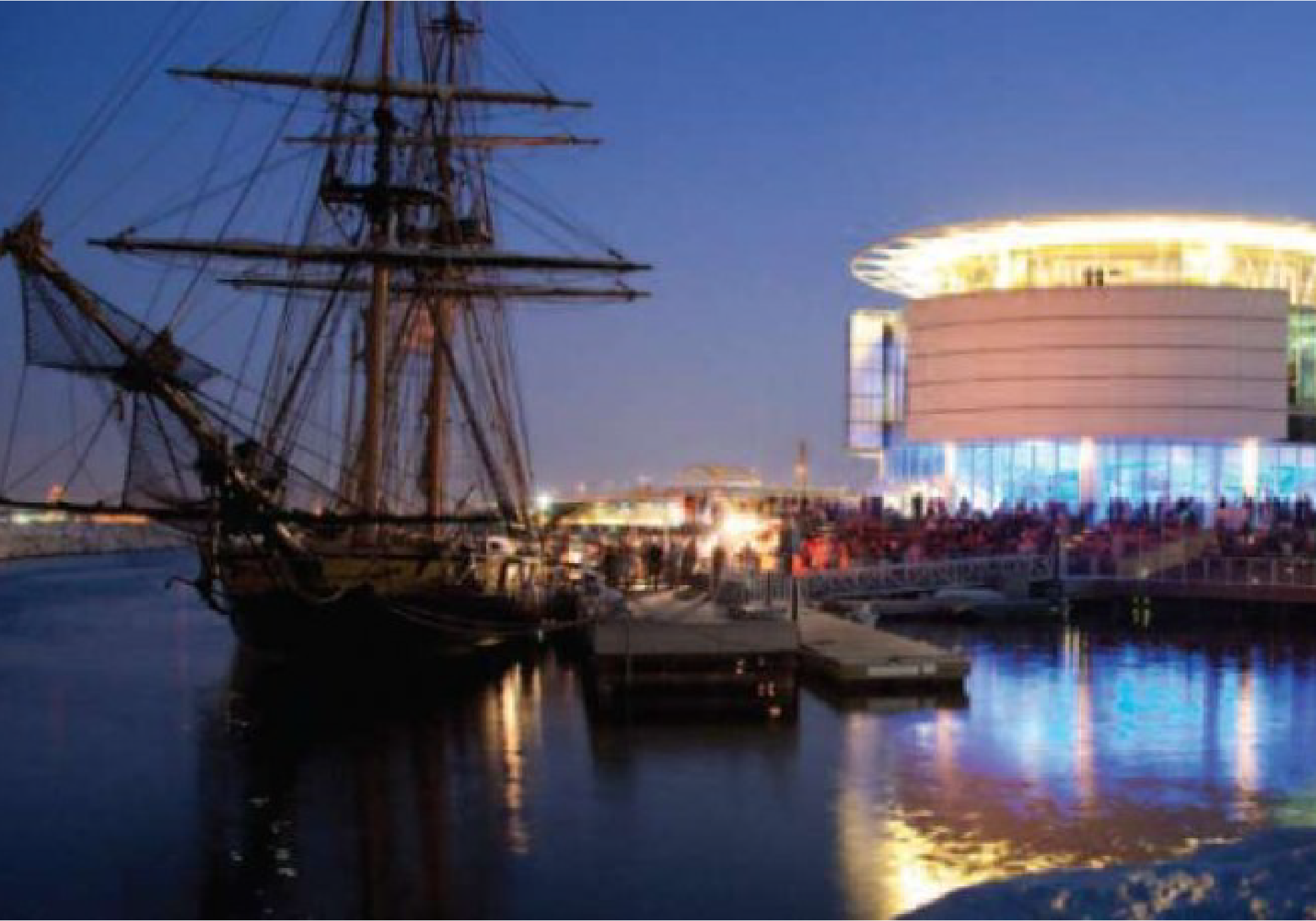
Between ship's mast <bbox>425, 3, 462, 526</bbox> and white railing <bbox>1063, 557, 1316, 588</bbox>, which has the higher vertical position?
ship's mast <bbox>425, 3, 462, 526</bbox>

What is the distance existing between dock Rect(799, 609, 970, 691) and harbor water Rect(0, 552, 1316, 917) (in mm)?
793

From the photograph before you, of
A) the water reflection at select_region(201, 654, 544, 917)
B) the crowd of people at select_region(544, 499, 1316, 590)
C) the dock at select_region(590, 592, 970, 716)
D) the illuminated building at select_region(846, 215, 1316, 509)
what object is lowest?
the water reflection at select_region(201, 654, 544, 917)

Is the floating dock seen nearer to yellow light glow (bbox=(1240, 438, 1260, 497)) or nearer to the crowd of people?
the crowd of people

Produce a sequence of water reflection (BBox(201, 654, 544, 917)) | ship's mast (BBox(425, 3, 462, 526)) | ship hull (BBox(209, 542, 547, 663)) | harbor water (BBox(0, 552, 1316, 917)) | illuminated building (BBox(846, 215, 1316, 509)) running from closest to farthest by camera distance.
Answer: water reflection (BBox(201, 654, 544, 917)) < harbor water (BBox(0, 552, 1316, 917)) < ship hull (BBox(209, 542, 547, 663)) < ship's mast (BBox(425, 3, 462, 526)) < illuminated building (BBox(846, 215, 1316, 509))

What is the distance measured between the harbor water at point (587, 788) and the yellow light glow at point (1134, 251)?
1178 inches

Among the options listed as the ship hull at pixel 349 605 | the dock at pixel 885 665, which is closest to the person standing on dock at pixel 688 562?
the ship hull at pixel 349 605

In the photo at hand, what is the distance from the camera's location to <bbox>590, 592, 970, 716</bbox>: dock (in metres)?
32.4

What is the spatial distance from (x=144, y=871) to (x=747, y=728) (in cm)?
1262

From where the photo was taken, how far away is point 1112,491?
6444 centimetres

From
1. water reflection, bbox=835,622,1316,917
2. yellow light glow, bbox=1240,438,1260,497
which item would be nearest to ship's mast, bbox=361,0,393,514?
water reflection, bbox=835,622,1316,917

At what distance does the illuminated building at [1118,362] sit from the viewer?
6300 cm

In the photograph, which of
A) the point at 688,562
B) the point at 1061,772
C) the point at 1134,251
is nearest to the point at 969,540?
the point at 688,562

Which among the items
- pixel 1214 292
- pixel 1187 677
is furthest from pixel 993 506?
pixel 1187 677

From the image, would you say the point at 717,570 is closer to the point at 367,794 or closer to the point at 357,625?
the point at 357,625
